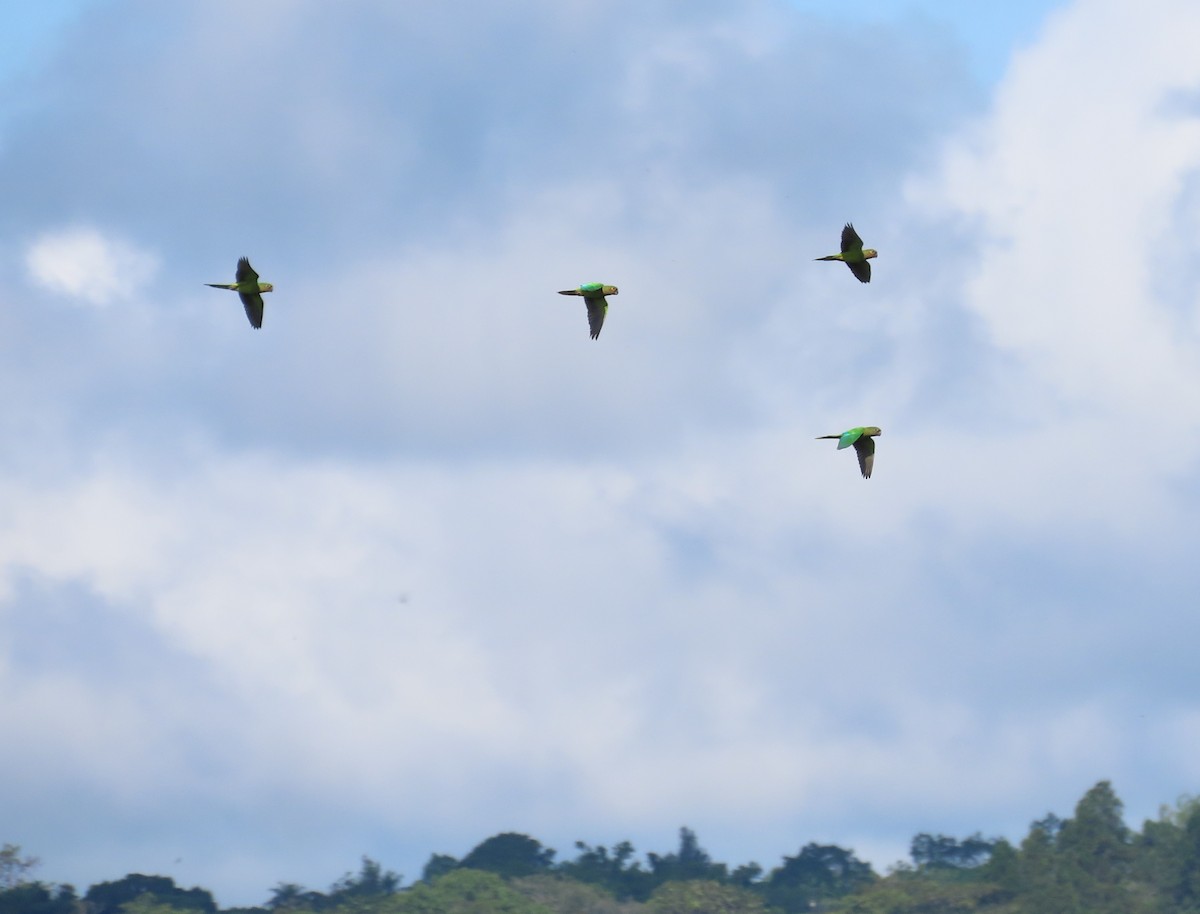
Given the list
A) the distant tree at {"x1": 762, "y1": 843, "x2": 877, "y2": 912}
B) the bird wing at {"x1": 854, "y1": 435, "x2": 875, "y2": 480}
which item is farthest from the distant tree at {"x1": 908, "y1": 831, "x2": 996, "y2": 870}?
the bird wing at {"x1": 854, "y1": 435, "x2": 875, "y2": 480}

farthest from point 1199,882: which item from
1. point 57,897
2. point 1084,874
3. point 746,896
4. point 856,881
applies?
point 57,897

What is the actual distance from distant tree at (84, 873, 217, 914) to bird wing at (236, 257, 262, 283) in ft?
233

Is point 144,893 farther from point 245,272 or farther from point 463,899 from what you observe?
point 245,272

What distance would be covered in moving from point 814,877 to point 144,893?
4325 centimetres

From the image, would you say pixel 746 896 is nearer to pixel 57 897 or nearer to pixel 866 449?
Answer: pixel 57 897

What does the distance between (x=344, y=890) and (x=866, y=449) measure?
75.1 m

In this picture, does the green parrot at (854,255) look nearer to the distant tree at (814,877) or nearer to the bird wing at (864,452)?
the bird wing at (864,452)

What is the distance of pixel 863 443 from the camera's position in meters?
56.3

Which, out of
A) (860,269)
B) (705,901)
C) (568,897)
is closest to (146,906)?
(568,897)

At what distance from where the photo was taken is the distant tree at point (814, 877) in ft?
461

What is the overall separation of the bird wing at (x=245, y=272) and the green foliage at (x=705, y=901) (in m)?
66.8

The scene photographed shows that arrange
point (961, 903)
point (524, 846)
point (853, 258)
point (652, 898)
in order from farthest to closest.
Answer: point (524, 846)
point (652, 898)
point (961, 903)
point (853, 258)

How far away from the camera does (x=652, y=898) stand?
4902 inches

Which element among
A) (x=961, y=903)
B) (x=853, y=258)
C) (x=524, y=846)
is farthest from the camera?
(x=524, y=846)
